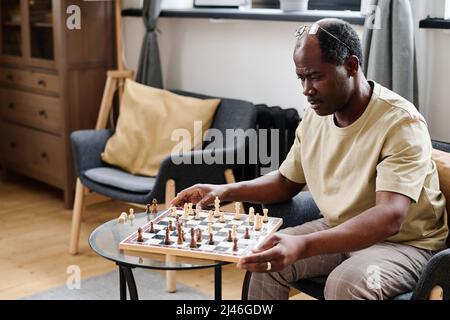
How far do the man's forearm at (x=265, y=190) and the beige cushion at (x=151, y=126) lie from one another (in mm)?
1007

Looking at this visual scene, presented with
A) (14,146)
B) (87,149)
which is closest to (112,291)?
(87,149)

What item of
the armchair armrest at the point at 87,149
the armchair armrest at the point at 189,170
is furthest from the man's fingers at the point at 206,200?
the armchair armrest at the point at 87,149

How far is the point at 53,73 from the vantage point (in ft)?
12.2

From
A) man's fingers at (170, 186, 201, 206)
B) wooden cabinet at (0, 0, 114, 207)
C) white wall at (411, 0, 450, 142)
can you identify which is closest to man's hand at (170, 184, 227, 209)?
man's fingers at (170, 186, 201, 206)

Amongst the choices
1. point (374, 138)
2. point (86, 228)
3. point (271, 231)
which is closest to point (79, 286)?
point (86, 228)

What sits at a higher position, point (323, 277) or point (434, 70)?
point (434, 70)

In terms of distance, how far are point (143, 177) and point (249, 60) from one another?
0.75 metres

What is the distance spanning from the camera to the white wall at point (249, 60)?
248cm

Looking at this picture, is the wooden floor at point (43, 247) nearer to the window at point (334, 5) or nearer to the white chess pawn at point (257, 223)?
the white chess pawn at point (257, 223)

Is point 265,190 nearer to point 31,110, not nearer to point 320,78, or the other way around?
point 320,78

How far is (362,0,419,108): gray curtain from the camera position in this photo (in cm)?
239

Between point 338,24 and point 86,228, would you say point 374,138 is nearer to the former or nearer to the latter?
point 338,24

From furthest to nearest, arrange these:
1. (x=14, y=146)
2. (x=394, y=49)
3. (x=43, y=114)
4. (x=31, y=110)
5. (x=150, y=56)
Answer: (x=14, y=146), (x=31, y=110), (x=43, y=114), (x=150, y=56), (x=394, y=49)

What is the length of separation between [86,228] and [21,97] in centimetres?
98
